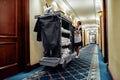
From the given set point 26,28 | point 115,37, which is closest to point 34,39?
point 26,28

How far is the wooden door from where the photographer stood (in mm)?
2785

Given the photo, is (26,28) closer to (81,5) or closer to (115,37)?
(115,37)

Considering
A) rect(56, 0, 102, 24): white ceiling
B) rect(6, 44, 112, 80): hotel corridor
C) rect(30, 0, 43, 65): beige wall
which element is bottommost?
rect(6, 44, 112, 80): hotel corridor

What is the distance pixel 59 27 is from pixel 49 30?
0.93 ft

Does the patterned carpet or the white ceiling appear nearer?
the patterned carpet

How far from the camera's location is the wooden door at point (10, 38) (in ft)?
9.14

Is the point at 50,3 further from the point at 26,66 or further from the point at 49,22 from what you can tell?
the point at 26,66

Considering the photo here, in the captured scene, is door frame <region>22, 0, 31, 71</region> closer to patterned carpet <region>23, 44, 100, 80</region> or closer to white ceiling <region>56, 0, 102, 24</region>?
patterned carpet <region>23, 44, 100, 80</region>

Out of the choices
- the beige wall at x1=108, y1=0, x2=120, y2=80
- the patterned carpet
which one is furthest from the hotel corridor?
the beige wall at x1=108, y1=0, x2=120, y2=80

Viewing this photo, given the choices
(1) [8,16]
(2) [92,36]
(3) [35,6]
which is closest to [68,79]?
(1) [8,16]

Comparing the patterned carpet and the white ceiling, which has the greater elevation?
the white ceiling

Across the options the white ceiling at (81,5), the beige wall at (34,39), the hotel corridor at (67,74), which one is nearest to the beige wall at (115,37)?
the hotel corridor at (67,74)

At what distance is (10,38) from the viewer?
304 centimetres

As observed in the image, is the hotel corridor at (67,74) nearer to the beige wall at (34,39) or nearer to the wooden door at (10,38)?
the wooden door at (10,38)
